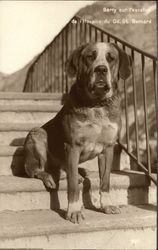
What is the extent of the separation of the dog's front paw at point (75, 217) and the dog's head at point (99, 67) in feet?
2.60

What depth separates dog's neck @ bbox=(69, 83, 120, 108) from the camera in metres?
2.62

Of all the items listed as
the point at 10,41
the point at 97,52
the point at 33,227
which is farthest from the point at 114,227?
the point at 10,41

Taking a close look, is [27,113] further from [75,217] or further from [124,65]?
[75,217]

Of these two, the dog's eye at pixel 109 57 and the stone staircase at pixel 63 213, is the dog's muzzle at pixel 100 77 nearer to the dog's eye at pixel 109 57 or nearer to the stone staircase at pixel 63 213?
the dog's eye at pixel 109 57

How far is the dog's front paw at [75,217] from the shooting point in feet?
7.70

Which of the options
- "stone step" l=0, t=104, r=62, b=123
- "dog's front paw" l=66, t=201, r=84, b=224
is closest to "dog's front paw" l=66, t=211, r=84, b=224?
"dog's front paw" l=66, t=201, r=84, b=224

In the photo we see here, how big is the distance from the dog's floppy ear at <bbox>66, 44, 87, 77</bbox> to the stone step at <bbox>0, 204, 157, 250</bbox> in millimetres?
985

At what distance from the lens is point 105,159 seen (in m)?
2.73

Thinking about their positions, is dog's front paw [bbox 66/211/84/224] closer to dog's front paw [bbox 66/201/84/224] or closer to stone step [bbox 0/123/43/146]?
dog's front paw [bbox 66/201/84/224]

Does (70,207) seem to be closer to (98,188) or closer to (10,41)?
(98,188)

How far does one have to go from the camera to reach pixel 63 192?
2.72 meters

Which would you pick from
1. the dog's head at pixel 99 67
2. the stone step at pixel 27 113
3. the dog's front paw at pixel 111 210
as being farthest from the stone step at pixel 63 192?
the stone step at pixel 27 113

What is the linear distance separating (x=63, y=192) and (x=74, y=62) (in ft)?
3.05

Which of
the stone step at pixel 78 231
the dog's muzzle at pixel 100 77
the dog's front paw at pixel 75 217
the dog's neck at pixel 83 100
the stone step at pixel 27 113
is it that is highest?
the dog's muzzle at pixel 100 77
